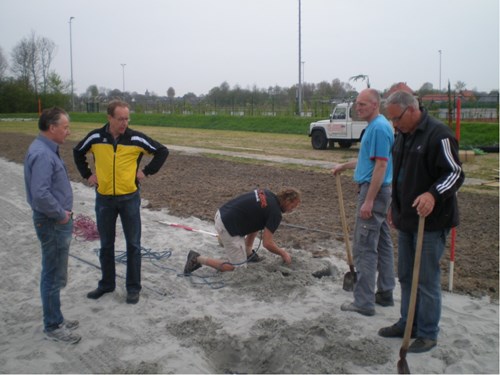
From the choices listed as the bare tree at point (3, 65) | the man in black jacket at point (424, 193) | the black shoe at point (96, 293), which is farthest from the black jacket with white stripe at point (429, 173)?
the bare tree at point (3, 65)

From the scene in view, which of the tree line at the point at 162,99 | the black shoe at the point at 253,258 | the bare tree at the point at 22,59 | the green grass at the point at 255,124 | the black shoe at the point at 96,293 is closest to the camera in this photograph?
the black shoe at the point at 96,293

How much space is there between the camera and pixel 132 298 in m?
4.86

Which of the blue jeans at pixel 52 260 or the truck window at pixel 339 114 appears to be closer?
the blue jeans at pixel 52 260

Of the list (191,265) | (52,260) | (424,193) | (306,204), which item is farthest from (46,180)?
(306,204)

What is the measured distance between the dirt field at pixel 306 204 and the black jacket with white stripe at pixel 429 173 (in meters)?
1.84

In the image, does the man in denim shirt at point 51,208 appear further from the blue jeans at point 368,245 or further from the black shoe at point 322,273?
the black shoe at point 322,273

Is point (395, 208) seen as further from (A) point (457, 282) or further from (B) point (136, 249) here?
(B) point (136, 249)

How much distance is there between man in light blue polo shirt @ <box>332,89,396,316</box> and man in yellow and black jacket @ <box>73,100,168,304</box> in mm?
2125

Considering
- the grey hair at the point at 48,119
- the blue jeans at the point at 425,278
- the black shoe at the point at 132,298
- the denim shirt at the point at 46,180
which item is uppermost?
the grey hair at the point at 48,119

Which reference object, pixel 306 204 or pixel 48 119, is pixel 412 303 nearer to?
pixel 48 119

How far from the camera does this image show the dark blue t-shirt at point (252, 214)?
17.5 ft

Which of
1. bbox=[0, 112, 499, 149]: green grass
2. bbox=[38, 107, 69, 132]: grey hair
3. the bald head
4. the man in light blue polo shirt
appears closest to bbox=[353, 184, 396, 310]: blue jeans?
the man in light blue polo shirt

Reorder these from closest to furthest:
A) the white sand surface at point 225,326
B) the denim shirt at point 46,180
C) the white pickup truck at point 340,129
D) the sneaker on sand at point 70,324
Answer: the white sand surface at point 225,326 → the denim shirt at point 46,180 → the sneaker on sand at point 70,324 → the white pickup truck at point 340,129

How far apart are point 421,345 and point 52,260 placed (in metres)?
3.14
